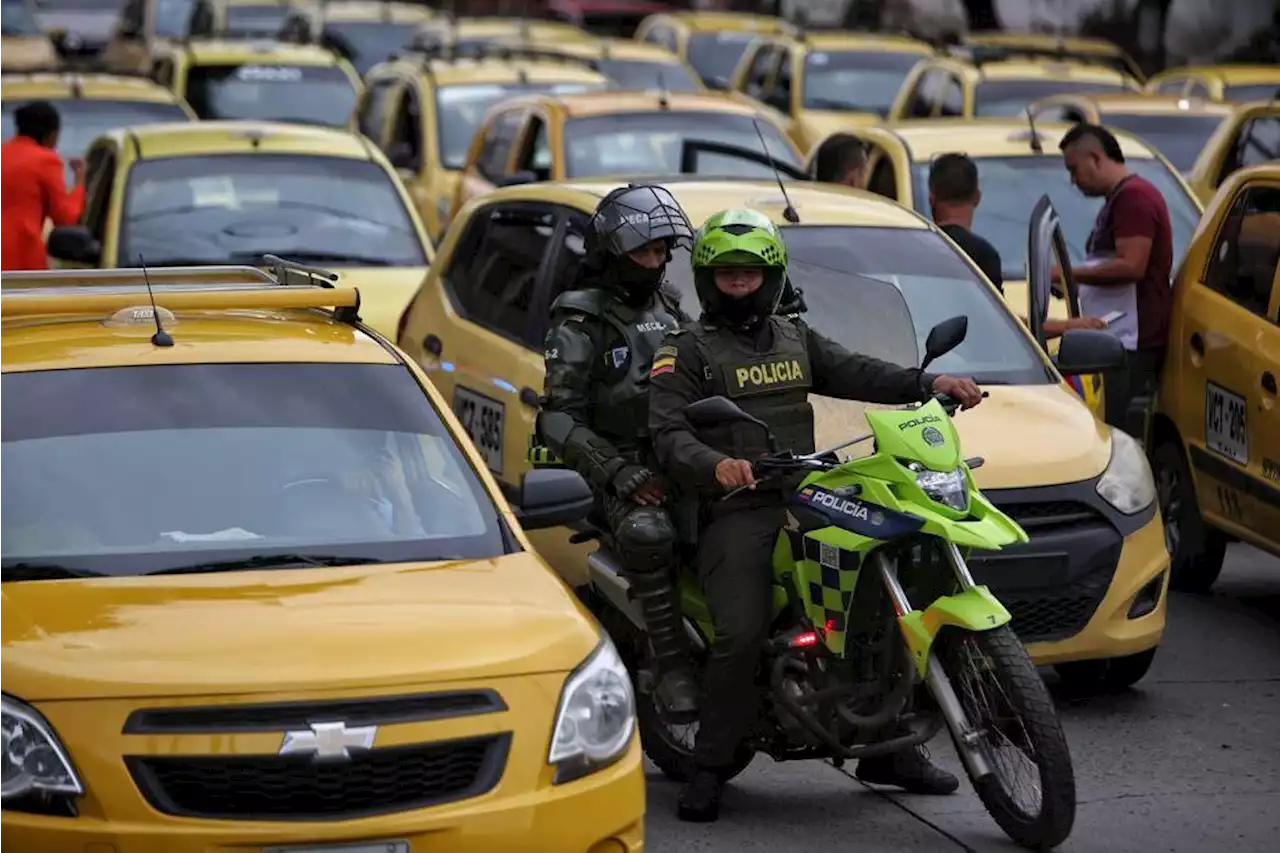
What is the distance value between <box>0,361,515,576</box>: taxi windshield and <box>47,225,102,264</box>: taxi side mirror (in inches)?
239

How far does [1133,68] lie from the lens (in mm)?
24672

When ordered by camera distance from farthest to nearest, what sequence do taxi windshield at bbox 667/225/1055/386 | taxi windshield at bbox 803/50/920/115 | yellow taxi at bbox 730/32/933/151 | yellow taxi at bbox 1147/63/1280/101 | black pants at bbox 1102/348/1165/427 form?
1. taxi windshield at bbox 803/50/920/115
2. yellow taxi at bbox 730/32/933/151
3. yellow taxi at bbox 1147/63/1280/101
4. black pants at bbox 1102/348/1165/427
5. taxi windshield at bbox 667/225/1055/386

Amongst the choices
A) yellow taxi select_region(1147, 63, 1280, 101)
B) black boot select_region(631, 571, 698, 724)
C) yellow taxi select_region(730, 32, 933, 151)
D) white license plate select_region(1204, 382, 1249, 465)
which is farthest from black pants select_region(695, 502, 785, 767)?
yellow taxi select_region(730, 32, 933, 151)

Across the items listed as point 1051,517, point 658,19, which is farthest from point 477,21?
point 1051,517

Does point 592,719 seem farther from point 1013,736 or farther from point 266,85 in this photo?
point 266,85

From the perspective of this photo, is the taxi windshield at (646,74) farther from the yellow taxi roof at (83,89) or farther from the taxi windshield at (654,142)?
the taxi windshield at (654,142)

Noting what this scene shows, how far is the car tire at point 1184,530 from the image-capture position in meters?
10.5

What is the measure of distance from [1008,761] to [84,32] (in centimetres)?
3855

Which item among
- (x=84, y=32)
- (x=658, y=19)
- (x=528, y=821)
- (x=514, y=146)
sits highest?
(x=528, y=821)

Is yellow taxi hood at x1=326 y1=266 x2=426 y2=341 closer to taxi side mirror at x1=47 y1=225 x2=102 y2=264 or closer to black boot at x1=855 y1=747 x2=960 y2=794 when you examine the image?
taxi side mirror at x1=47 y1=225 x2=102 y2=264

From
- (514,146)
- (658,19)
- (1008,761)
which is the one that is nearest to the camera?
(1008,761)

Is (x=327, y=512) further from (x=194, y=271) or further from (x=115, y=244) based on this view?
(x=115, y=244)

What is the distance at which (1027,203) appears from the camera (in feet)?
42.1

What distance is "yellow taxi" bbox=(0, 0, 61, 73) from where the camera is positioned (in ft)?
103
